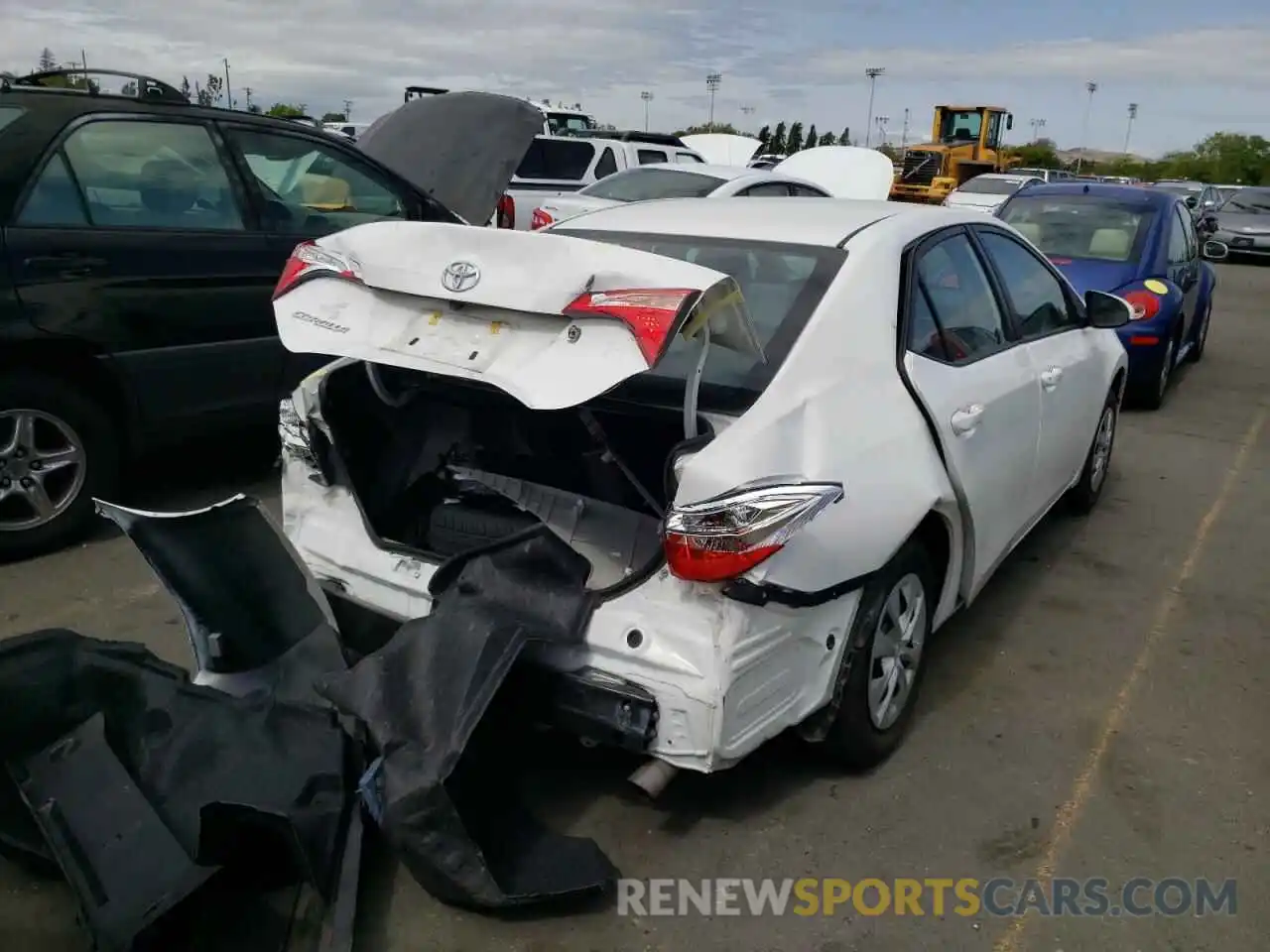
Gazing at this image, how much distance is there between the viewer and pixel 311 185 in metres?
5.49

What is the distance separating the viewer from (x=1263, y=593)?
4.75 metres

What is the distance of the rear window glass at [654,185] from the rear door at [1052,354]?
581 centimetres

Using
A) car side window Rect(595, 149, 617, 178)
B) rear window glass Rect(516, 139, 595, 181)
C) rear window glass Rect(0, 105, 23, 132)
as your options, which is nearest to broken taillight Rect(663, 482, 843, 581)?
rear window glass Rect(0, 105, 23, 132)

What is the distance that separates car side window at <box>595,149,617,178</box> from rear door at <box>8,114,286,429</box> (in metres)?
8.91

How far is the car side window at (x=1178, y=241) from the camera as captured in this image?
852cm

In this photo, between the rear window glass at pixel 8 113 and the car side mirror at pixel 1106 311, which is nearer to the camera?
the rear window glass at pixel 8 113

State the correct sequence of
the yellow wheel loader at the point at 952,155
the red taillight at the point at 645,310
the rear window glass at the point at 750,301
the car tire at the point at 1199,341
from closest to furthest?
the red taillight at the point at 645,310 → the rear window glass at the point at 750,301 → the car tire at the point at 1199,341 → the yellow wheel loader at the point at 952,155

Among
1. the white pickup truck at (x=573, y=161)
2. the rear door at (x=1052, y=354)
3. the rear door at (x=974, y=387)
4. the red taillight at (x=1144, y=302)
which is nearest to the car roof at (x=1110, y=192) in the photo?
the red taillight at (x=1144, y=302)

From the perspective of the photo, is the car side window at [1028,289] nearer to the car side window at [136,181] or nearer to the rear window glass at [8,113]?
the car side window at [136,181]

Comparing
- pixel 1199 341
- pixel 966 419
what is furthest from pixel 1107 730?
pixel 1199 341

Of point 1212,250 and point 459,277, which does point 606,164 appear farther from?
point 459,277

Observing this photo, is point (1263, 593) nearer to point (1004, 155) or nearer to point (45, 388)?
point (45, 388)

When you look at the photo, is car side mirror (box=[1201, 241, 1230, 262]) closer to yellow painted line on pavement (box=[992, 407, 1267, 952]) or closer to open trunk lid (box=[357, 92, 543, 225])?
yellow painted line on pavement (box=[992, 407, 1267, 952])

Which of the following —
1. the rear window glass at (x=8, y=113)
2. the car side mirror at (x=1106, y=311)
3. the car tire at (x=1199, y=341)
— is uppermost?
the rear window glass at (x=8, y=113)
